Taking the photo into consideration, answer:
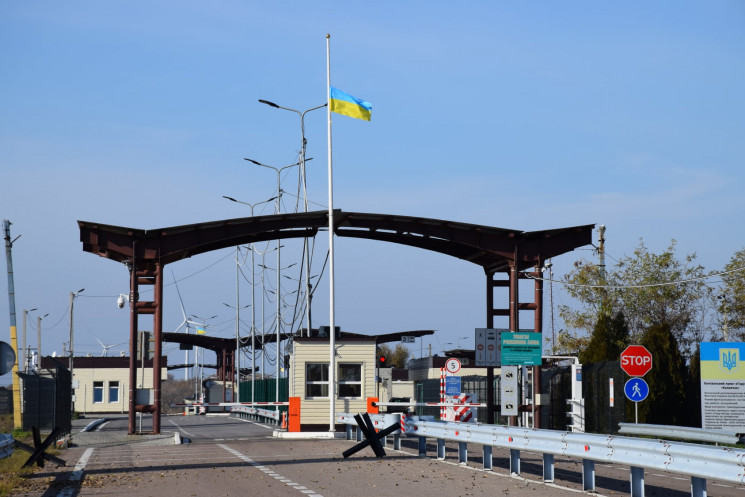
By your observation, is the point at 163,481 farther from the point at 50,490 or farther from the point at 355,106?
the point at 355,106

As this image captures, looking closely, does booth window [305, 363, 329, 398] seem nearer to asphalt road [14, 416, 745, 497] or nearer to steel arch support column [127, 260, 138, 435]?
steel arch support column [127, 260, 138, 435]

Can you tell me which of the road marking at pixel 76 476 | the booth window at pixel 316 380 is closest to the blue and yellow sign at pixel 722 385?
the booth window at pixel 316 380

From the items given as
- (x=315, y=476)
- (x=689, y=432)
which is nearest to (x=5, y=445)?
(x=315, y=476)

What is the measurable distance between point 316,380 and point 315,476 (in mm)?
15497

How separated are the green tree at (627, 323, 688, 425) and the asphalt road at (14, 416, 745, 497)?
426 inches

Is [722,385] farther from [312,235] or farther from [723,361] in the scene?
[312,235]

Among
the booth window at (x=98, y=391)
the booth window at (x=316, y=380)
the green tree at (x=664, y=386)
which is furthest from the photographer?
the booth window at (x=98, y=391)

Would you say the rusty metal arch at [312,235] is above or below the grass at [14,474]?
above

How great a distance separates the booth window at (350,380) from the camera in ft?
107

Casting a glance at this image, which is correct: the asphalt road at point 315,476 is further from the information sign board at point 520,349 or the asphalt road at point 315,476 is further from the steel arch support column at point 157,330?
the steel arch support column at point 157,330

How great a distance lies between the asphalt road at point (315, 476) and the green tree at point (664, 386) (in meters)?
10.8

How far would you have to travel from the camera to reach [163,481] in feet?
54.4

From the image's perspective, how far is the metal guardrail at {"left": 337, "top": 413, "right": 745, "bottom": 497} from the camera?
11297mm

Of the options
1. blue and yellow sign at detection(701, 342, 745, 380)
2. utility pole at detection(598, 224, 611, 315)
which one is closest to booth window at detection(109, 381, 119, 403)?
utility pole at detection(598, 224, 611, 315)
